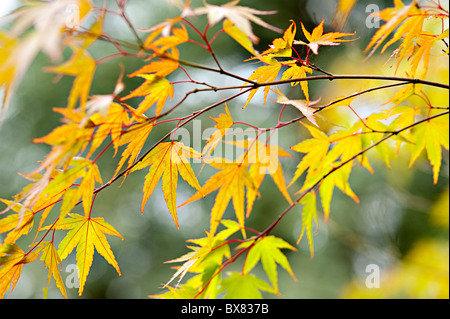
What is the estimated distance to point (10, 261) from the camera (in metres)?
0.44

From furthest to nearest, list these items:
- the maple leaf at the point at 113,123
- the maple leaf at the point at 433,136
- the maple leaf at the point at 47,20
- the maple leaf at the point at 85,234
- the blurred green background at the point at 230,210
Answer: the blurred green background at the point at 230,210 < the maple leaf at the point at 433,136 < the maple leaf at the point at 85,234 < the maple leaf at the point at 113,123 < the maple leaf at the point at 47,20

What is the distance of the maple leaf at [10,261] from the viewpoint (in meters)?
0.43

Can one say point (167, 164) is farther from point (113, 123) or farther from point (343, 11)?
point (343, 11)

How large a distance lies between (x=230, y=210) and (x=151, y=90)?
7.21 ft

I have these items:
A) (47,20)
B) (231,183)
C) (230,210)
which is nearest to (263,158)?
(231,183)

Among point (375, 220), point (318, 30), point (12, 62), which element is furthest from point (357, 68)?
point (12, 62)

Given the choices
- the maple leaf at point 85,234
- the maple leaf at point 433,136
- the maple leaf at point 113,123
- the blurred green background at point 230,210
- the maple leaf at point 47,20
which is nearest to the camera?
the maple leaf at point 47,20

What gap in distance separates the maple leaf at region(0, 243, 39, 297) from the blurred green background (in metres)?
1.83

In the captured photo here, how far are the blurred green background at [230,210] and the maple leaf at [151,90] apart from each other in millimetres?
1808

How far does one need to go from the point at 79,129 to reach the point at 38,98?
9.65ft

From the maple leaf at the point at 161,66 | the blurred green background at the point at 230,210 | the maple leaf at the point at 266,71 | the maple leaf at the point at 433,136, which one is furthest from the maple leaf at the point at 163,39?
the blurred green background at the point at 230,210

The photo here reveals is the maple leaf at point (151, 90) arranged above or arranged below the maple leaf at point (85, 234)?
above

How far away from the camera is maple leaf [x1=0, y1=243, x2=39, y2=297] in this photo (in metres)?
0.43

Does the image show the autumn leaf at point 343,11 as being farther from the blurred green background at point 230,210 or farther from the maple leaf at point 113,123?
the blurred green background at point 230,210
